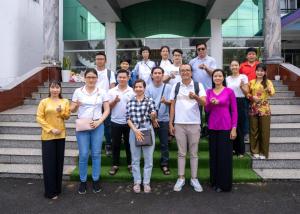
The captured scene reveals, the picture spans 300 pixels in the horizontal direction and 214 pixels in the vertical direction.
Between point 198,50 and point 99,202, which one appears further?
point 198,50

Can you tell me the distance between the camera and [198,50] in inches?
230

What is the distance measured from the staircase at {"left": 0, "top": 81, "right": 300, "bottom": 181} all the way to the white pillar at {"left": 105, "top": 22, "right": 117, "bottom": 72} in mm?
8226

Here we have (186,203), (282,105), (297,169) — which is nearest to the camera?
(186,203)

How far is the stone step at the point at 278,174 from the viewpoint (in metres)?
5.18

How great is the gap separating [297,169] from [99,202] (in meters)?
3.37

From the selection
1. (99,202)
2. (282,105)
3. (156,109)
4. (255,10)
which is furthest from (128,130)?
(255,10)

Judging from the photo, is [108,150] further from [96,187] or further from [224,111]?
[224,111]

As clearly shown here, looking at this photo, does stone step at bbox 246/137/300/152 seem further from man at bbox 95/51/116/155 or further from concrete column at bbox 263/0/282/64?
concrete column at bbox 263/0/282/64

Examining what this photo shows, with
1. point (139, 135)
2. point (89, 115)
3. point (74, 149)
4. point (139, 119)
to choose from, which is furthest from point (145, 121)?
point (74, 149)

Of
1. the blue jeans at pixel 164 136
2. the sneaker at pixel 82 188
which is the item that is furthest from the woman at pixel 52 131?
the blue jeans at pixel 164 136

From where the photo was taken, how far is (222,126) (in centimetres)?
472

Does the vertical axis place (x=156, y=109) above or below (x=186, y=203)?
above

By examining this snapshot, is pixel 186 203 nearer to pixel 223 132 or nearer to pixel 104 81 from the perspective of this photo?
pixel 223 132

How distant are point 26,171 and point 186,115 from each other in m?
2.94
